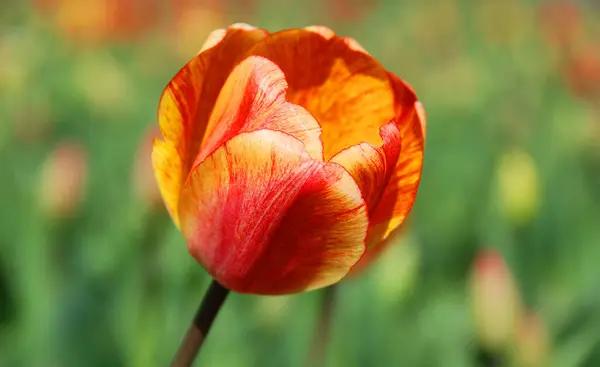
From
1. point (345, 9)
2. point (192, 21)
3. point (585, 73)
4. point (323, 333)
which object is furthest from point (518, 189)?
point (345, 9)

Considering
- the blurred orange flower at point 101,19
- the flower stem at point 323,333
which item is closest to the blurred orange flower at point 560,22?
the blurred orange flower at point 101,19

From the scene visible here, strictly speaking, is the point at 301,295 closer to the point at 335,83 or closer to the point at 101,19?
the point at 335,83

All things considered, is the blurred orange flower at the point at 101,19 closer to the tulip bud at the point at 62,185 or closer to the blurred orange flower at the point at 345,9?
the blurred orange flower at the point at 345,9

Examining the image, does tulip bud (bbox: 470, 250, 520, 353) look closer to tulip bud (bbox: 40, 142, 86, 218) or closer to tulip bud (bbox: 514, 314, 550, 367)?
tulip bud (bbox: 514, 314, 550, 367)

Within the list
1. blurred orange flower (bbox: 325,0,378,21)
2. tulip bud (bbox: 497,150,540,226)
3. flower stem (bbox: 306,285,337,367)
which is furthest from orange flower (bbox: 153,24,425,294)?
blurred orange flower (bbox: 325,0,378,21)

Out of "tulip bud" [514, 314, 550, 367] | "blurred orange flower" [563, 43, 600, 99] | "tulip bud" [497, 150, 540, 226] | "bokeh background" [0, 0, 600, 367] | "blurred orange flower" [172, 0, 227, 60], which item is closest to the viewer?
"tulip bud" [514, 314, 550, 367]
